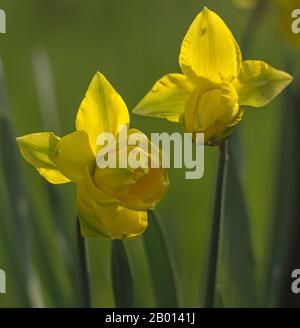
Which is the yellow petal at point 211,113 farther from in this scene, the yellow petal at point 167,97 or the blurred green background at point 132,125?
the blurred green background at point 132,125

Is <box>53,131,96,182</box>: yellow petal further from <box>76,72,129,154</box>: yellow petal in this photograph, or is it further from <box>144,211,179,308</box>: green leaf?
<box>144,211,179,308</box>: green leaf

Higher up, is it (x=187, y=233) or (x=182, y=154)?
(x=182, y=154)

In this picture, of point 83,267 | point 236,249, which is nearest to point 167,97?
point 83,267

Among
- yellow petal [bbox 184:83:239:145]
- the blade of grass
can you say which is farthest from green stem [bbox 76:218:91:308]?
the blade of grass

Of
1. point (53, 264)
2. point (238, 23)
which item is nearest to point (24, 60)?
point (238, 23)

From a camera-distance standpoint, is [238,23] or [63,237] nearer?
[63,237]

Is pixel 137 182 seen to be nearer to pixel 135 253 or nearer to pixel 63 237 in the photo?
pixel 63 237

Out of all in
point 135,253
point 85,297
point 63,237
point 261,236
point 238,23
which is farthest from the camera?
point 238,23
